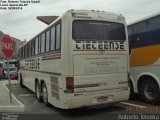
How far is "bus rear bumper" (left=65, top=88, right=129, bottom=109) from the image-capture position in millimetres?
8508

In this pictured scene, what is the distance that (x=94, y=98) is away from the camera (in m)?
8.82

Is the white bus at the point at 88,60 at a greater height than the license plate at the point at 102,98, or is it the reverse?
the white bus at the point at 88,60

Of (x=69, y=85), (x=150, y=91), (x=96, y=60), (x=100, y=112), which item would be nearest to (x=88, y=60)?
(x=96, y=60)

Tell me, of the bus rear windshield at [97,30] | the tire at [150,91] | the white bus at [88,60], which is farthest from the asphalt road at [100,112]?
the bus rear windshield at [97,30]

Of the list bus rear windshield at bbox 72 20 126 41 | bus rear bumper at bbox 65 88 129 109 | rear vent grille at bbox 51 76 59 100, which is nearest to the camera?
bus rear bumper at bbox 65 88 129 109

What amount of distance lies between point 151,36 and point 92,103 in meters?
3.32

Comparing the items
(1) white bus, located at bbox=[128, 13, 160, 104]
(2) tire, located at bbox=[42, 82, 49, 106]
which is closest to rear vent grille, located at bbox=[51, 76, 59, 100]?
(2) tire, located at bbox=[42, 82, 49, 106]

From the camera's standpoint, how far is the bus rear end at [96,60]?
28.1 feet

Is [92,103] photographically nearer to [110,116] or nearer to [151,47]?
[110,116]

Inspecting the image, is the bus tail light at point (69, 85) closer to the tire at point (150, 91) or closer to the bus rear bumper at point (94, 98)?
the bus rear bumper at point (94, 98)

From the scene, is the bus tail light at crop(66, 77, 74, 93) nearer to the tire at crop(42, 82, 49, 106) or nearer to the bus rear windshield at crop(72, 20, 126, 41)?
the bus rear windshield at crop(72, 20, 126, 41)

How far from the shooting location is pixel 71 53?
8.55 metres

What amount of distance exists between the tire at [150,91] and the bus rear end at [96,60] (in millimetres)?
1249

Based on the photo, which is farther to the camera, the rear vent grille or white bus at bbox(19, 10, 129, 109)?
the rear vent grille
